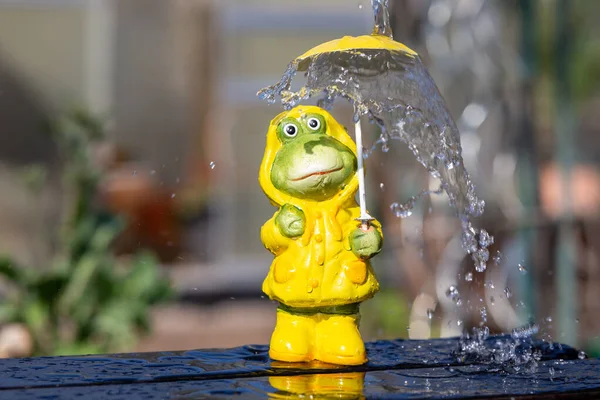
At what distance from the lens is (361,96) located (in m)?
2.29

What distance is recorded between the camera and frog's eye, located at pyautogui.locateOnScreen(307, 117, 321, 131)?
2191mm

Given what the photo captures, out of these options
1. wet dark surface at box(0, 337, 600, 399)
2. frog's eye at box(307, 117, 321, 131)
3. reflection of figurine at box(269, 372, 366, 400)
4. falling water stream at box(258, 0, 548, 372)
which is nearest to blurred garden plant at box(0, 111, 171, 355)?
wet dark surface at box(0, 337, 600, 399)

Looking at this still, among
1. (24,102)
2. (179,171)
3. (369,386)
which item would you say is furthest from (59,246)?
(179,171)

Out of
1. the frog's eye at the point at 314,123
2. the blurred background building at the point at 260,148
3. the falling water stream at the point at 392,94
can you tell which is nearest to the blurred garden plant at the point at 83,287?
the blurred background building at the point at 260,148

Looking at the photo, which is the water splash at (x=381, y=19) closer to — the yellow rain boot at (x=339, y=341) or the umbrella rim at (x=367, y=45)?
the umbrella rim at (x=367, y=45)

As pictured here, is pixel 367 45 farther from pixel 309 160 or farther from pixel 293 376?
pixel 293 376

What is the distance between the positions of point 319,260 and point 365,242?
0.39ft

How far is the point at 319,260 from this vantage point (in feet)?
6.81

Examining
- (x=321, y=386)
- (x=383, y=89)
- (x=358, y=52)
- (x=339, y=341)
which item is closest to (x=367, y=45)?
(x=358, y=52)

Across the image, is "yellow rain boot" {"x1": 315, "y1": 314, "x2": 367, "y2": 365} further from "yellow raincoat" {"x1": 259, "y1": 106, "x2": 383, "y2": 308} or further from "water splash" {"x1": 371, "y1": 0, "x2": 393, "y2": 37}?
"water splash" {"x1": 371, "y1": 0, "x2": 393, "y2": 37}

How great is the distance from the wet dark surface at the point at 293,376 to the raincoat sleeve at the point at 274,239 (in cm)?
28

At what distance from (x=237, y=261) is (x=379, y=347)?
538 centimetres

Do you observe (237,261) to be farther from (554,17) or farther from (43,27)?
(554,17)

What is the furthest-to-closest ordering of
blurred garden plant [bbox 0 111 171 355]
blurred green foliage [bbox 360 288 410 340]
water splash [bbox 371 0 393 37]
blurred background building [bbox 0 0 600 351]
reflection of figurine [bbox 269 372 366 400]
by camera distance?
blurred green foliage [bbox 360 288 410 340] → blurred background building [bbox 0 0 600 351] → blurred garden plant [bbox 0 111 171 355] → water splash [bbox 371 0 393 37] → reflection of figurine [bbox 269 372 366 400]
